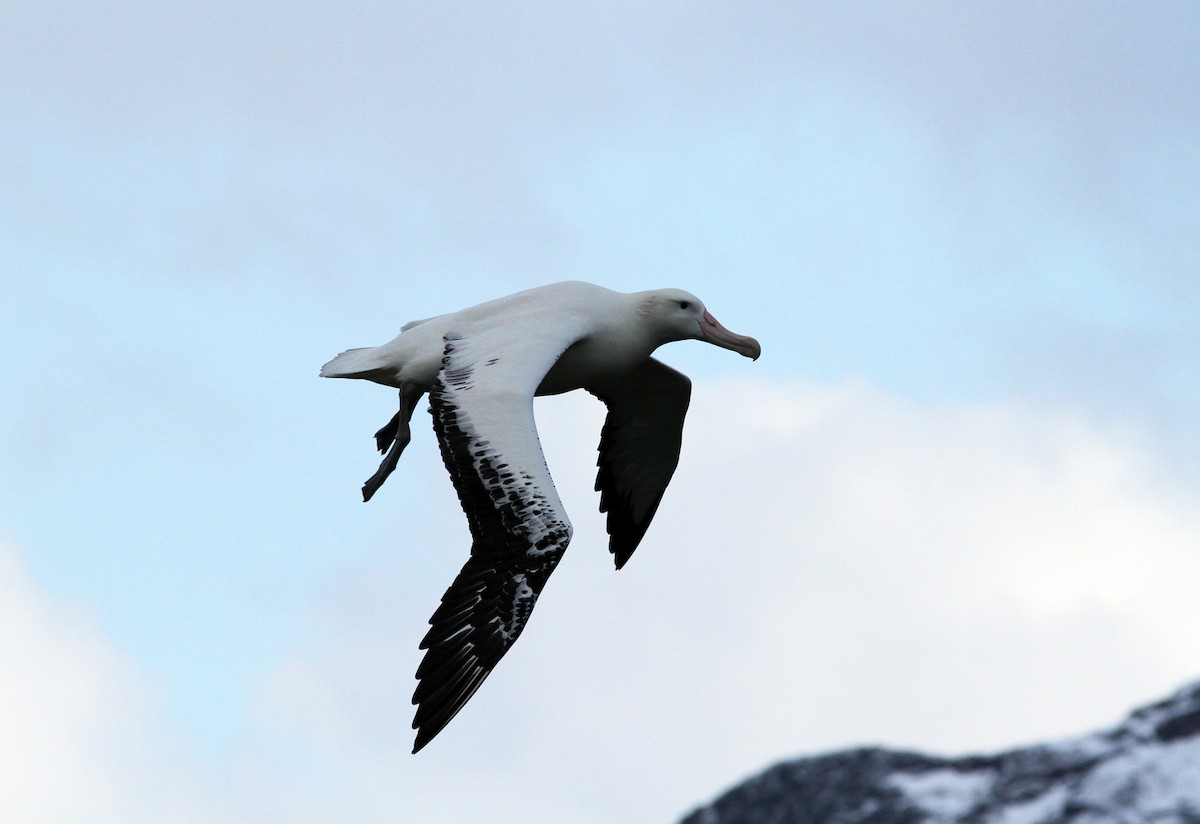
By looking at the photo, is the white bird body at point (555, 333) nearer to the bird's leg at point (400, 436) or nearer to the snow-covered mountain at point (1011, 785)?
the bird's leg at point (400, 436)

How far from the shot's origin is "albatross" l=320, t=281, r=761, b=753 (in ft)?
44.6

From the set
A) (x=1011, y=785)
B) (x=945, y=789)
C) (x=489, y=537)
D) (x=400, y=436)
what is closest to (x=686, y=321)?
(x=400, y=436)

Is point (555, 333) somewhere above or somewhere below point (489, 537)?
above

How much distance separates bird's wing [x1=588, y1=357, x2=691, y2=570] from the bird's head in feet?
2.16

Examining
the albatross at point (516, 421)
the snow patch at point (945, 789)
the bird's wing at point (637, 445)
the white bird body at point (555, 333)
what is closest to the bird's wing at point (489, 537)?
the albatross at point (516, 421)

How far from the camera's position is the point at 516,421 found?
563 inches

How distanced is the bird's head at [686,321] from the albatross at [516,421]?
12 millimetres

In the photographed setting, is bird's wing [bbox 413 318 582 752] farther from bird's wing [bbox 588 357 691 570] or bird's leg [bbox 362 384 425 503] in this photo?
bird's wing [bbox 588 357 691 570]

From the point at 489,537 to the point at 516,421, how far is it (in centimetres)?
98

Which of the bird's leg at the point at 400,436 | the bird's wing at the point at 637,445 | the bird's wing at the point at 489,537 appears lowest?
the bird's wing at the point at 489,537

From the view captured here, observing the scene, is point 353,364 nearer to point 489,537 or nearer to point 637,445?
point 637,445

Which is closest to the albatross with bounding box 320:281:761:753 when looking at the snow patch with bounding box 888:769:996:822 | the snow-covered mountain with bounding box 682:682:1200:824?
the snow-covered mountain with bounding box 682:682:1200:824

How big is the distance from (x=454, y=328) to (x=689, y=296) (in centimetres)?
232

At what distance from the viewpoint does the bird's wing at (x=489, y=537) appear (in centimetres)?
1346
